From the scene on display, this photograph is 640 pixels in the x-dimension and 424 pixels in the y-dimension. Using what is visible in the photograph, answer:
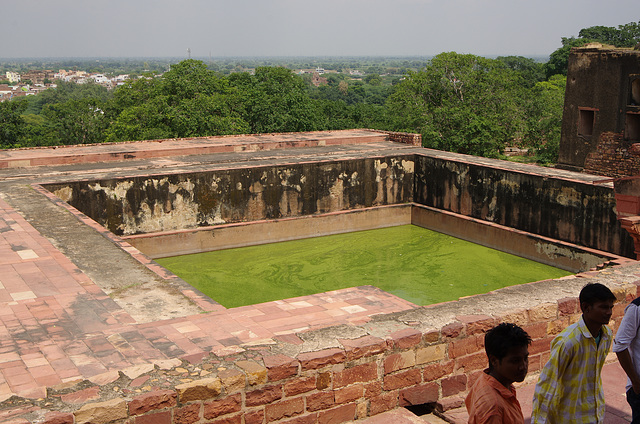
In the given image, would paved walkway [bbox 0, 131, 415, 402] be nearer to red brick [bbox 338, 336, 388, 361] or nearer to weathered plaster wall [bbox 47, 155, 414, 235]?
red brick [bbox 338, 336, 388, 361]

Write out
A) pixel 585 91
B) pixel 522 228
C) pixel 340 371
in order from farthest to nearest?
pixel 585 91
pixel 522 228
pixel 340 371

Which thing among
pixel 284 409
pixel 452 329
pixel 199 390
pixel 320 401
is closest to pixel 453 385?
pixel 452 329

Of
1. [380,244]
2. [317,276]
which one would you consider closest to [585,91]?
[380,244]

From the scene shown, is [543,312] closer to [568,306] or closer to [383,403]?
[568,306]

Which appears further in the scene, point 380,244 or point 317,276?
point 380,244

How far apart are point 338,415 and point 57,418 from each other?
151 centimetres

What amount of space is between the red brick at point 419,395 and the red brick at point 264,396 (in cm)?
82

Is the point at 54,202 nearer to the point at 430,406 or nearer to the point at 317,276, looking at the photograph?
the point at 317,276

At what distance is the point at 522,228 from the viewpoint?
12.7m

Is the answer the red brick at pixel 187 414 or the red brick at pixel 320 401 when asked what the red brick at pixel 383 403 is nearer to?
the red brick at pixel 320 401

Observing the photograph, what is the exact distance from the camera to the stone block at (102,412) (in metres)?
3.04

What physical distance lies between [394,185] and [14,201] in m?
7.88

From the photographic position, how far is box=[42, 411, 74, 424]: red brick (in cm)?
296

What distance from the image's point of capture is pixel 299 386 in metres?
3.58
